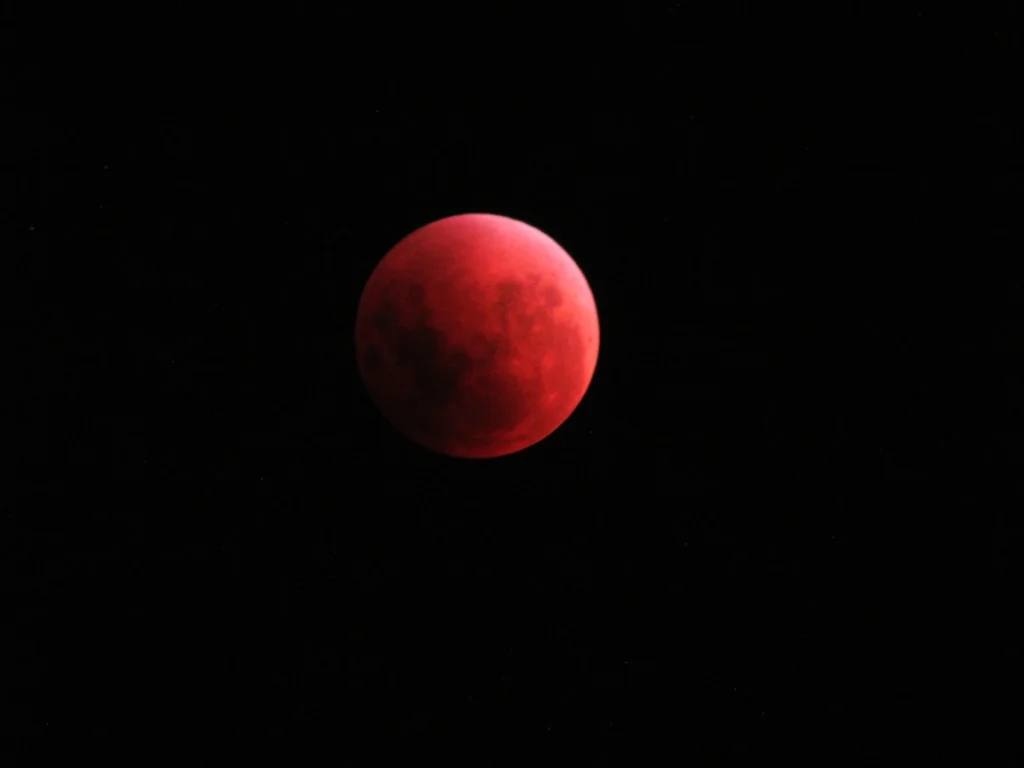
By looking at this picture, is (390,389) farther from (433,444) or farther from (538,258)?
(538,258)

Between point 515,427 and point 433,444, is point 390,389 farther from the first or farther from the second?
point 515,427

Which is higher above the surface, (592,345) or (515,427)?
(592,345)

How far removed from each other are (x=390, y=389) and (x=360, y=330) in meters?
0.35

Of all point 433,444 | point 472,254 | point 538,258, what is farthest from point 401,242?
point 433,444

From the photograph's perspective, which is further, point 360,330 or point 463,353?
point 360,330

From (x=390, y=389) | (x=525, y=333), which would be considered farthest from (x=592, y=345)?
(x=390, y=389)

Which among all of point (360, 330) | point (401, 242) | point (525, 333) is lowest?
point (525, 333)

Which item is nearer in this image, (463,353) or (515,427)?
(463,353)

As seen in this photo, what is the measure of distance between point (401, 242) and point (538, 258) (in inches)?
25.7

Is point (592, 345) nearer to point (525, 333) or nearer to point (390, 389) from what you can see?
point (525, 333)

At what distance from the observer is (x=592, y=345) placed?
3.32 metres

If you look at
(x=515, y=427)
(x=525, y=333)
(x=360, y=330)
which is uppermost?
(x=360, y=330)

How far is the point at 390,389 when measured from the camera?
3178 millimetres

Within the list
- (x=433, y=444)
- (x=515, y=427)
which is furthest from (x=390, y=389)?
(x=515, y=427)
